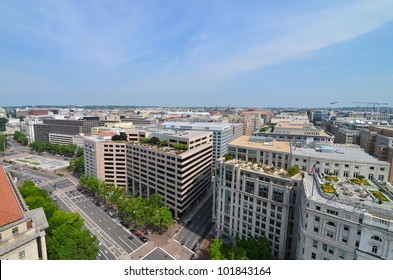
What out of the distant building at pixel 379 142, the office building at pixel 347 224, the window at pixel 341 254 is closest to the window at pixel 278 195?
the office building at pixel 347 224

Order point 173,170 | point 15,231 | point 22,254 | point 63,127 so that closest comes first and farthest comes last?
point 15,231, point 22,254, point 173,170, point 63,127

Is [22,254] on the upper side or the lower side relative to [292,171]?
lower

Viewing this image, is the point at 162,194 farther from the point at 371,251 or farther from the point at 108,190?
the point at 371,251

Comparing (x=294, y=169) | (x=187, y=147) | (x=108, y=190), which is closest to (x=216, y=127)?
(x=187, y=147)

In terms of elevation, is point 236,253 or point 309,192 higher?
point 309,192

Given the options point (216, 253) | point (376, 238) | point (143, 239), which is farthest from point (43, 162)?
point (376, 238)

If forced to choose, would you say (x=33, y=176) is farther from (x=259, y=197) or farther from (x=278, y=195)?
(x=278, y=195)

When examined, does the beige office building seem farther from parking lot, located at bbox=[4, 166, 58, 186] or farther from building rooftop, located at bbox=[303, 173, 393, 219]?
parking lot, located at bbox=[4, 166, 58, 186]
